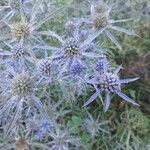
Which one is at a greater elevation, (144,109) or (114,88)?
(114,88)

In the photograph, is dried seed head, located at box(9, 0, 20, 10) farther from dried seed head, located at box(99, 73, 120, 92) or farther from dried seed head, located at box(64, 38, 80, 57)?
dried seed head, located at box(99, 73, 120, 92)

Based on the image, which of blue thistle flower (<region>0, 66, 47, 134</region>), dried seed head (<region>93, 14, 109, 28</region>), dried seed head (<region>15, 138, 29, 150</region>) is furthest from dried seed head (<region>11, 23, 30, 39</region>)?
dried seed head (<region>15, 138, 29, 150</region>)

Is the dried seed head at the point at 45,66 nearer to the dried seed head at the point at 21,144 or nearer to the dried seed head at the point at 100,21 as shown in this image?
the dried seed head at the point at 100,21

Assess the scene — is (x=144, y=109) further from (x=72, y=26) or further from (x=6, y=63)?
(x=6, y=63)

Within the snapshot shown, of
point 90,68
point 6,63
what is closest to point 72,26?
point 90,68

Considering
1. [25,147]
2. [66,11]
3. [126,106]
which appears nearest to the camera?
[25,147]

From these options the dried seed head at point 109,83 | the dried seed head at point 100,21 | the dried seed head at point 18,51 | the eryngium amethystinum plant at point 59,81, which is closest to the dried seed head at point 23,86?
the eryngium amethystinum plant at point 59,81

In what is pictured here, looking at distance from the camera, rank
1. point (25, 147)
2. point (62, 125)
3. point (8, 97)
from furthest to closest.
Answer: point (62, 125), point (25, 147), point (8, 97)

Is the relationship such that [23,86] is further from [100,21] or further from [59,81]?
[100,21]
